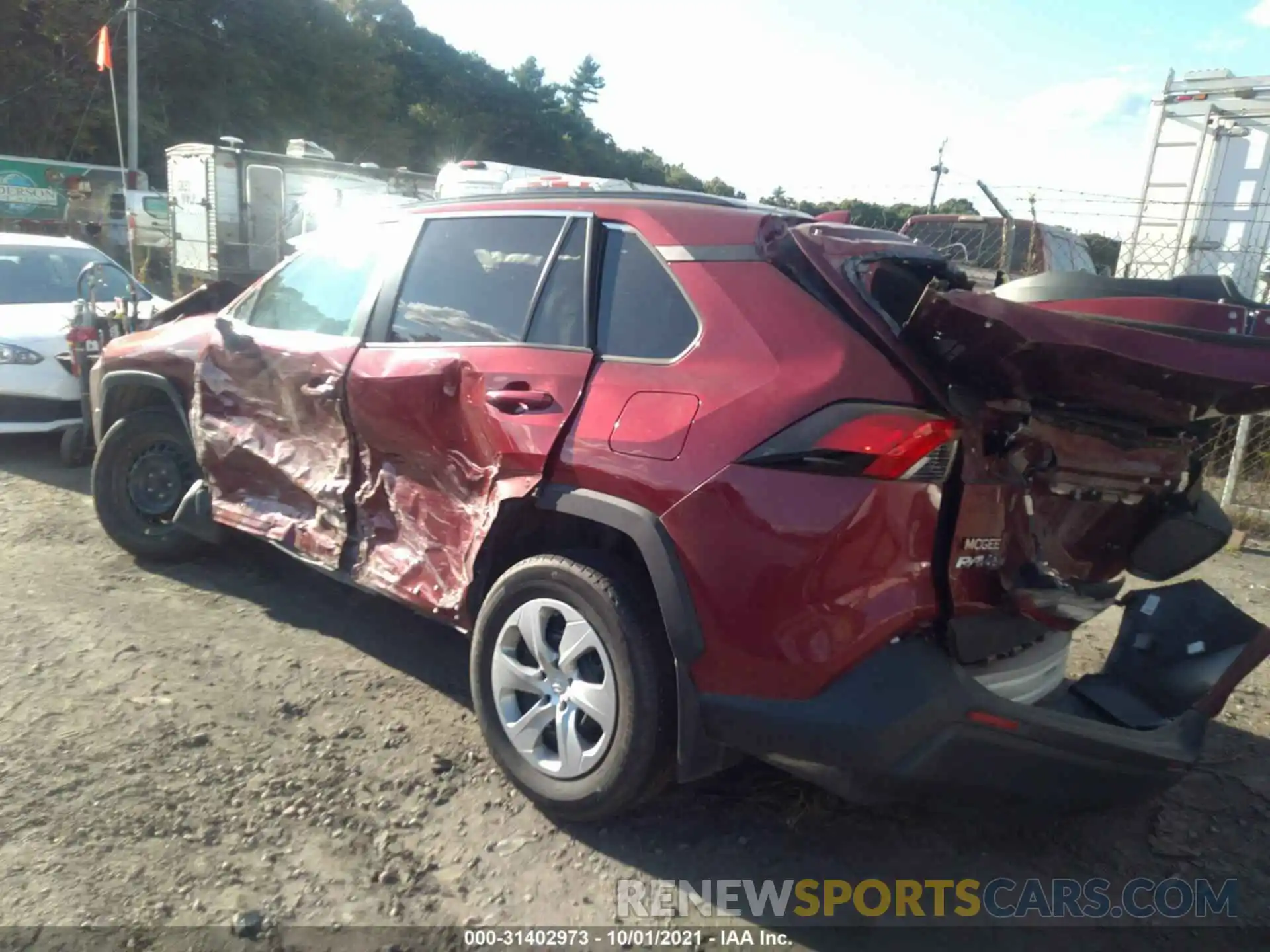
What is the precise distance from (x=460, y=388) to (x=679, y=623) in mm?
1226

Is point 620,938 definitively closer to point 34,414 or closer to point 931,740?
point 931,740

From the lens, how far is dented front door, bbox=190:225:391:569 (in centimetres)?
392

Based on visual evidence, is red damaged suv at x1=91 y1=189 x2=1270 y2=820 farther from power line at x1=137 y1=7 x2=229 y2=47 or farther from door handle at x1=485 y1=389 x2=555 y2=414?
power line at x1=137 y1=7 x2=229 y2=47

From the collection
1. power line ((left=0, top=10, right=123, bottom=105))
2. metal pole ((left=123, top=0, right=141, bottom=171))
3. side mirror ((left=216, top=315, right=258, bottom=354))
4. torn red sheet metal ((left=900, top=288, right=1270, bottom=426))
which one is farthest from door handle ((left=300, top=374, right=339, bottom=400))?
power line ((left=0, top=10, right=123, bottom=105))

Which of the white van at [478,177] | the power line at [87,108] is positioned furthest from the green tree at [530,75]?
the white van at [478,177]

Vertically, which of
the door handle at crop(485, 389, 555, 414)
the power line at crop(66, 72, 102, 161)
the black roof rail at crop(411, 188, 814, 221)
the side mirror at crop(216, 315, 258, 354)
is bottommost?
the side mirror at crop(216, 315, 258, 354)

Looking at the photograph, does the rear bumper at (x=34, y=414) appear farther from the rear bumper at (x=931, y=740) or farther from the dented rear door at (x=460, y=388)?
the rear bumper at (x=931, y=740)

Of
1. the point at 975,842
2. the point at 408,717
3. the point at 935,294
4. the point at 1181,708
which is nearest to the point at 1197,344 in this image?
the point at 935,294

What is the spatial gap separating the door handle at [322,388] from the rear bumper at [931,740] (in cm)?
206

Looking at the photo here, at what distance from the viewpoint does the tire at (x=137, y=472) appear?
16.6 feet

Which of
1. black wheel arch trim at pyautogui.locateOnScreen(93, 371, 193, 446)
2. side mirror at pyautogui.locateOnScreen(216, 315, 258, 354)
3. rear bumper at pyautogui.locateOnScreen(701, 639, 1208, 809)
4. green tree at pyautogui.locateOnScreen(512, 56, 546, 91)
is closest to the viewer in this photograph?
rear bumper at pyautogui.locateOnScreen(701, 639, 1208, 809)

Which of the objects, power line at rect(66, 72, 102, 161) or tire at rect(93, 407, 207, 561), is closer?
tire at rect(93, 407, 207, 561)

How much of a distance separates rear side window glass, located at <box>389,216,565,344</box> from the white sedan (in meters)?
4.36

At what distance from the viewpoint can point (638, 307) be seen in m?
2.99
